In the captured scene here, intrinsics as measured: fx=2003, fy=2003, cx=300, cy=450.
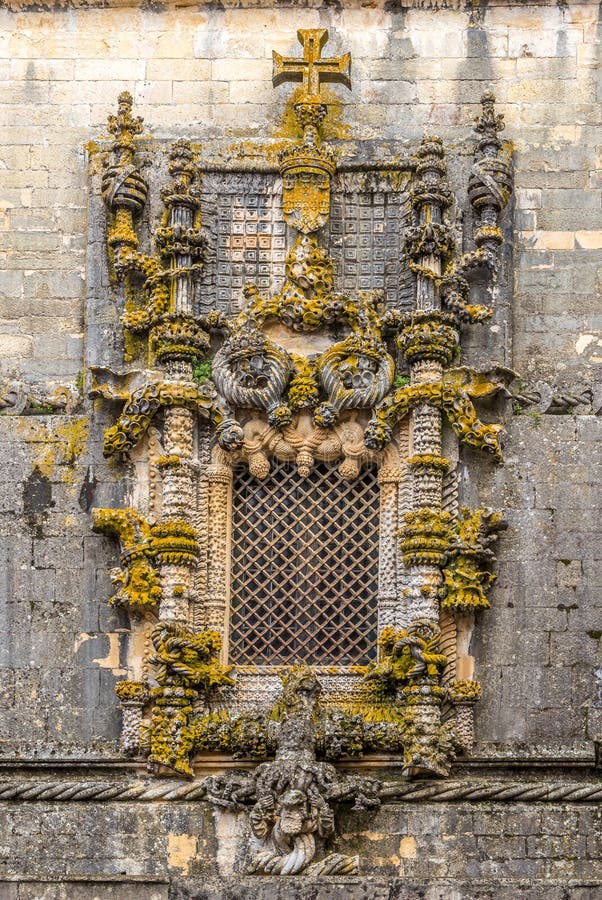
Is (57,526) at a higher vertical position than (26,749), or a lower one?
higher

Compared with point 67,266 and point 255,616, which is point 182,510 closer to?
point 255,616

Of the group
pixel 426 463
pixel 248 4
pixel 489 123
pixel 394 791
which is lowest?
pixel 394 791

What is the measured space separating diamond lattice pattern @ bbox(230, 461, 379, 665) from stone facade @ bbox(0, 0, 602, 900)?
89cm

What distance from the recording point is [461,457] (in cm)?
1574

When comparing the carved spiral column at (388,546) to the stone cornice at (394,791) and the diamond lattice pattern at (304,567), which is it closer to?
the diamond lattice pattern at (304,567)

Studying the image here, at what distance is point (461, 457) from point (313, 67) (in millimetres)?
3368

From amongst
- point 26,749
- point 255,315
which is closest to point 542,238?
point 255,315

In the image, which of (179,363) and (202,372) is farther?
(202,372)

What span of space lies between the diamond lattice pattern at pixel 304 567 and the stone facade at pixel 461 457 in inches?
34.9

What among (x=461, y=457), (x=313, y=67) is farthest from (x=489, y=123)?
(x=461, y=457)

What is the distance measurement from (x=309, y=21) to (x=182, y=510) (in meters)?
4.27

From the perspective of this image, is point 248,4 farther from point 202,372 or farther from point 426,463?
point 426,463

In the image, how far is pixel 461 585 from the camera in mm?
15266

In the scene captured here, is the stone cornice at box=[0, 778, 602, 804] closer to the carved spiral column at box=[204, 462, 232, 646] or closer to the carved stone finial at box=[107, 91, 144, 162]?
the carved spiral column at box=[204, 462, 232, 646]
